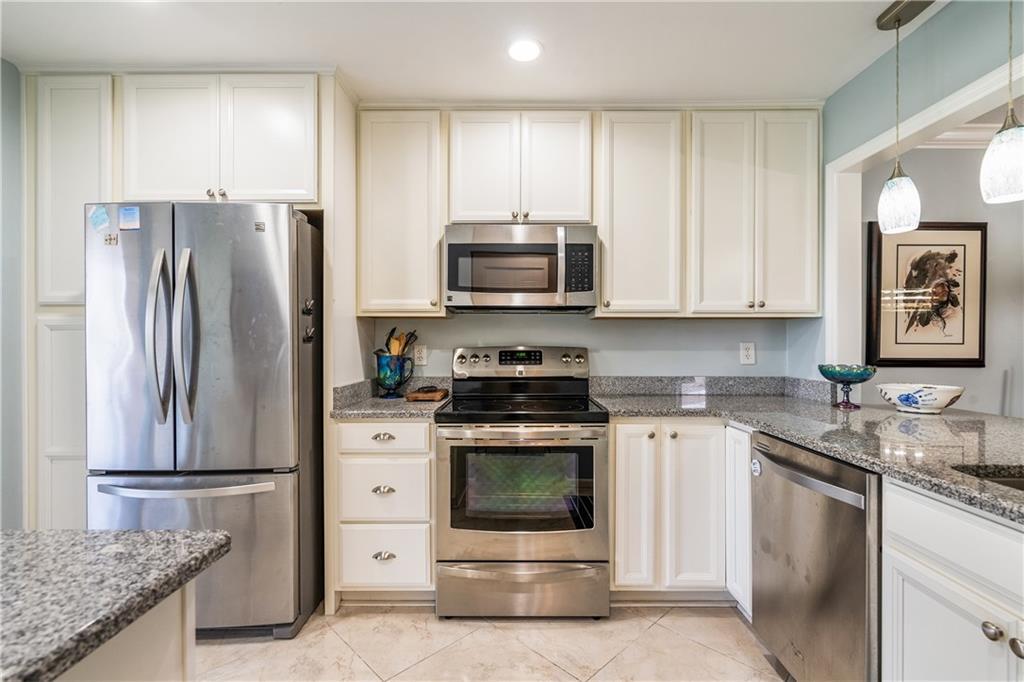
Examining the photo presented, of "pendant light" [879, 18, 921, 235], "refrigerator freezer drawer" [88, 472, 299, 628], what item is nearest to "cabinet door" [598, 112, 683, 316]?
"pendant light" [879, 18, 921, 235]

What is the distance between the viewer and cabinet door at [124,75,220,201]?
206 centimetres

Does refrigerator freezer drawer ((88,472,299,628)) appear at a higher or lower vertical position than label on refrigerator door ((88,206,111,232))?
lower

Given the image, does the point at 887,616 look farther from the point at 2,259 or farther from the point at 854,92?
the point at 2,259

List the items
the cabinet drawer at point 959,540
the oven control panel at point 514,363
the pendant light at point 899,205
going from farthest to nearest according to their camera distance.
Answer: the oven control panel at point 514,363
the pendant light at point 899,205
the cabinet drawer at point 959,540

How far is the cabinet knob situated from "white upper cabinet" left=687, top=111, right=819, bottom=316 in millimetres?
1599

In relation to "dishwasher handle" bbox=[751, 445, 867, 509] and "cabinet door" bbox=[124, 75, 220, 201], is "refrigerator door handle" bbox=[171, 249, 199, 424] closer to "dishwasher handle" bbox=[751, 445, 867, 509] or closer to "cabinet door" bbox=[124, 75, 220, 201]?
"cabinet door" bbox=[124, 75, 220, 201]

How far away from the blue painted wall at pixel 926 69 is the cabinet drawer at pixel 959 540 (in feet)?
4.52

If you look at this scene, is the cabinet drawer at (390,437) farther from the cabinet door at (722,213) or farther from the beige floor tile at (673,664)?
the cabinet door at (722,213)

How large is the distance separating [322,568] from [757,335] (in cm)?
255

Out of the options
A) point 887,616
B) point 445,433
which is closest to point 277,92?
point 445,433

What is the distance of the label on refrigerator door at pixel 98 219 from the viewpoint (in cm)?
181

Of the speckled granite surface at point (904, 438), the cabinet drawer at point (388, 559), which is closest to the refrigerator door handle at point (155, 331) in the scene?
the cabinet drawer at point (388, 559)

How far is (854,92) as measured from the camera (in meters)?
2.10

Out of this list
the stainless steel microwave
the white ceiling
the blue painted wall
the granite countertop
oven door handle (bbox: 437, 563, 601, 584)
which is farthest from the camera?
the stainless steel microwave
